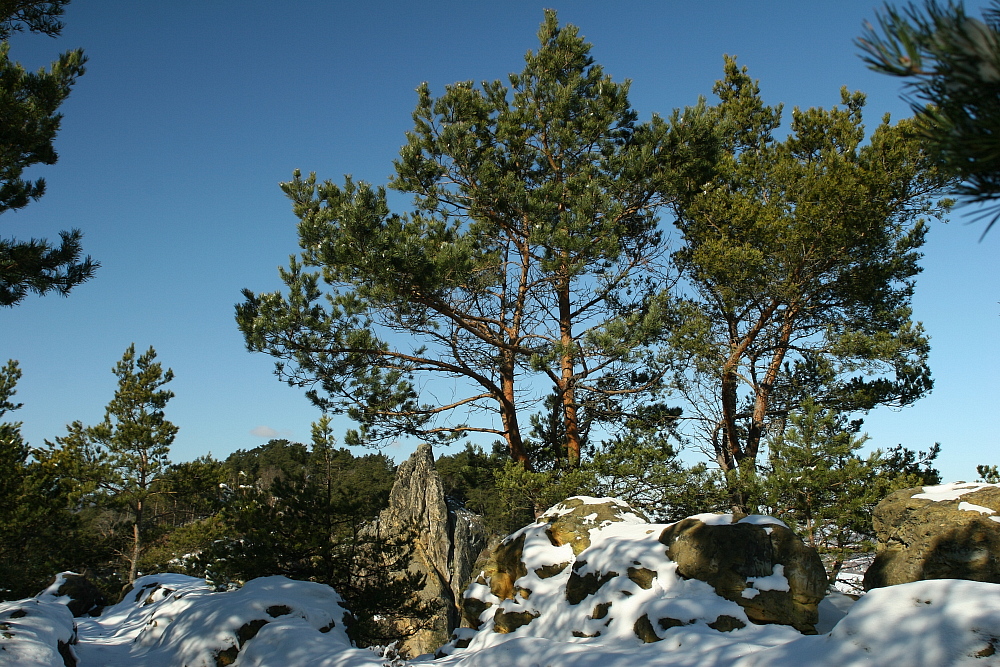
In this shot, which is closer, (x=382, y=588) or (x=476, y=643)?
(x=476, y=643)

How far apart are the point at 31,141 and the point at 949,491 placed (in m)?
11.3

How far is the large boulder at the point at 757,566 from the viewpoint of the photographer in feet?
19.7

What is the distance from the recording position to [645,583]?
6.48 m

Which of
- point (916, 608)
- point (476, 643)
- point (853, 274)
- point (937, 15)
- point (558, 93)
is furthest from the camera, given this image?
point (558, 93)

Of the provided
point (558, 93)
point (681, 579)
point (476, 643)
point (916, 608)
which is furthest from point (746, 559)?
point (558, 93)

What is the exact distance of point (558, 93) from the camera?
38.5 feet

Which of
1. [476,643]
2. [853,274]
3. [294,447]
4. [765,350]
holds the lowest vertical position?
[476,643]

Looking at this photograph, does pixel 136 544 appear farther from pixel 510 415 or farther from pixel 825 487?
pixel 825 487

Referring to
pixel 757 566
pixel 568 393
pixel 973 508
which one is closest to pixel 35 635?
pixel 757 566

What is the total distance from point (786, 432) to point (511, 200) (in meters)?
6.02

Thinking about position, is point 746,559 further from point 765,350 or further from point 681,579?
point 765,350

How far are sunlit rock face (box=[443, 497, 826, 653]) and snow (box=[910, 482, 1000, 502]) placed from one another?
2092 mm

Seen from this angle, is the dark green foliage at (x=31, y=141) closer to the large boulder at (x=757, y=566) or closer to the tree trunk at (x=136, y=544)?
the large boulder at (x=757, y=566)

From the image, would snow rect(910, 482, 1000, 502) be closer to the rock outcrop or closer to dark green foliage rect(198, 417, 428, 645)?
dark green foliage rect(198, 417, 428, 645)
